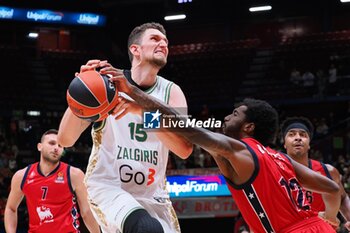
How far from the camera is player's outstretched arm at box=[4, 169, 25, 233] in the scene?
22.1 feet

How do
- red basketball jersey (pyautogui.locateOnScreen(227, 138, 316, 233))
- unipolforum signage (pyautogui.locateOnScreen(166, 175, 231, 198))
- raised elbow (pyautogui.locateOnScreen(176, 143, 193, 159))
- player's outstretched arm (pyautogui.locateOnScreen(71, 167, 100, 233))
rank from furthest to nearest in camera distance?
1. unipolforum signage (pyautogui.locateOnScreen(166, 175, 231, 198))
2. player's outstretched arm (pyautogui.locateOnScreen(71, 167, 100, 233))
3. raised elbow (pyautogui.locateOnScreen(176, 143, 193, 159))
4. red basketball jersey (pyautogui.locateOnScreen(227, 138, 316, 233))

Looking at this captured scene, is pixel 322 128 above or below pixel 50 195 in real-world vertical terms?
above

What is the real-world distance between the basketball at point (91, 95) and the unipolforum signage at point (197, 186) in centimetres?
1036

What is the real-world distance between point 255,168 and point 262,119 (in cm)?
38

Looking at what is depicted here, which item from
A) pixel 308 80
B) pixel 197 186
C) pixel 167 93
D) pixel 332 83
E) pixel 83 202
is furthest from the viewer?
pixel 308 80

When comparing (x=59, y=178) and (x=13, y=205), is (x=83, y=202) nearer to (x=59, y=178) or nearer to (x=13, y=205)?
(x=59, y=178)

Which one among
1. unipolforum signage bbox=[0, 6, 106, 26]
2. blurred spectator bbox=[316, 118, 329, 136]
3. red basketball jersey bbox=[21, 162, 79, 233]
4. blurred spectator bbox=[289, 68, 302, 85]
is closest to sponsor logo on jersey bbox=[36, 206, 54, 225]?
red basketball jersey bbox=[21, 162, 79, 233]

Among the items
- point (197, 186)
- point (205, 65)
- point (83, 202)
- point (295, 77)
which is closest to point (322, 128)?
point (295, 77)

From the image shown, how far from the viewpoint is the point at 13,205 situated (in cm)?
687

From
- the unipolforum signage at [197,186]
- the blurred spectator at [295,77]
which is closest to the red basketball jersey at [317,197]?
the unipolforum signage at [197,186]

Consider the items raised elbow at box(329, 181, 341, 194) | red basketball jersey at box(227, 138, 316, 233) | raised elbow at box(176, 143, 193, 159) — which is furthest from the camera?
raised elbow at box(329, 181, 341, 194)

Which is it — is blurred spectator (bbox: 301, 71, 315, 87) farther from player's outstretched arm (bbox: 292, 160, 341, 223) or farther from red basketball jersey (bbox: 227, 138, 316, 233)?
red basketball jersey (bbox: 227, 138, 316, 233)

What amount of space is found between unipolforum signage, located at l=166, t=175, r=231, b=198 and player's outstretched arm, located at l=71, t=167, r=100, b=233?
22.9 ft

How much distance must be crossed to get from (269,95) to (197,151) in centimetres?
436
